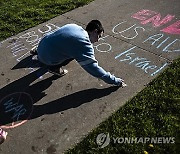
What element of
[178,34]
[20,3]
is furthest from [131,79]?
[20,3]

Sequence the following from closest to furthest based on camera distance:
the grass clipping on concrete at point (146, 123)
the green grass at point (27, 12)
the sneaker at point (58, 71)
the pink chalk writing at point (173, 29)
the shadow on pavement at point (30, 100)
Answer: the grass clipping on concrete at point (146, 123)
the shadow on pavement at point (30, 100)
the sneaker at point (58, 71)
the pink chalk writing at point (173, 29)
the green grass at point (27, 12)

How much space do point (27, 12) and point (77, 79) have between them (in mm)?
2636

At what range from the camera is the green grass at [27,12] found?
6.00 m

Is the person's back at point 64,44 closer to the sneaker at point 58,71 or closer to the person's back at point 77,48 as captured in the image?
the person's back at point 77,48

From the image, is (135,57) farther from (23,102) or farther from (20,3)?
(20,3)

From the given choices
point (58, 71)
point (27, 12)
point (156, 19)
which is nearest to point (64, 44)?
point (58, 71)

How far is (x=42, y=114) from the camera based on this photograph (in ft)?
13.2

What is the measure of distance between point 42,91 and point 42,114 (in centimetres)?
48

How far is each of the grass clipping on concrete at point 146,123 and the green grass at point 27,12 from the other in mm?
2984

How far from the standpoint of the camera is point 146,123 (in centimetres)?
363

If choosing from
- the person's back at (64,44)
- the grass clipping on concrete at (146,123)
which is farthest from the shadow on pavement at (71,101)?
the person's back at (64,44)

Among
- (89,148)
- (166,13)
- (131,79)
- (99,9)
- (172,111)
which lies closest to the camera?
(89,148)

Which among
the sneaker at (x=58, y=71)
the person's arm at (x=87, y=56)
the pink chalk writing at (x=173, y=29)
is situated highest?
the person's arm at (x=87, y=56)

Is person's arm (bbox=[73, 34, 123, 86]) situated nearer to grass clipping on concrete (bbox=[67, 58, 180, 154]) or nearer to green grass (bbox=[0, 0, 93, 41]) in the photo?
grass clipping on concrete (bbox=[67, 58, 180, 154])
